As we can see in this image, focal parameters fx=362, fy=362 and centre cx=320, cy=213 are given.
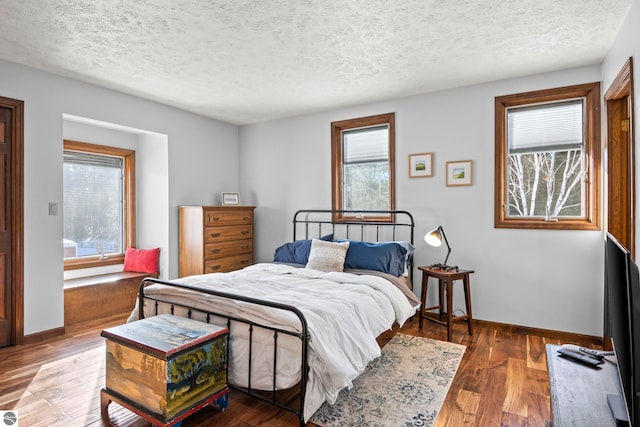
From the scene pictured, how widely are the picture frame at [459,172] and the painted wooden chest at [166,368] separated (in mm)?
2863

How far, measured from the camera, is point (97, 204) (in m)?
4.62

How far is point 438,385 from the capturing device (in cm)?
254

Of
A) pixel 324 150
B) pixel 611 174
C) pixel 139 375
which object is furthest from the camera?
pixel 324 150

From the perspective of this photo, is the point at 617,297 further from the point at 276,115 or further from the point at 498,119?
the point at 276,115

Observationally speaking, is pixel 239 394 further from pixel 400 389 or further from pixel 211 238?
pixel 211 238

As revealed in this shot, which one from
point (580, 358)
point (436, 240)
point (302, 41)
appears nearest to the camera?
point (580, 358)

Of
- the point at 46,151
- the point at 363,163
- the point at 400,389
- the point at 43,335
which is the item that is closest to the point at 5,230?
the point at 46,151

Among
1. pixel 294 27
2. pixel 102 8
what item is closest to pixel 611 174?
pixel 294 27

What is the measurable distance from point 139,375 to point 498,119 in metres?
3.76

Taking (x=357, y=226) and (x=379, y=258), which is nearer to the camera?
(x=379, y=258)

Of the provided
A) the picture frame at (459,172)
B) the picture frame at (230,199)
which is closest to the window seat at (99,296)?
the picture frame at (230,199)

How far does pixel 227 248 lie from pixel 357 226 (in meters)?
1.74

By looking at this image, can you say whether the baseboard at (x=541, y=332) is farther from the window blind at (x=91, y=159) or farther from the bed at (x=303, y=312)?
the window blind at (x=91, y=159)

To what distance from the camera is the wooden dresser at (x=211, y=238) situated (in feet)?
14.7
